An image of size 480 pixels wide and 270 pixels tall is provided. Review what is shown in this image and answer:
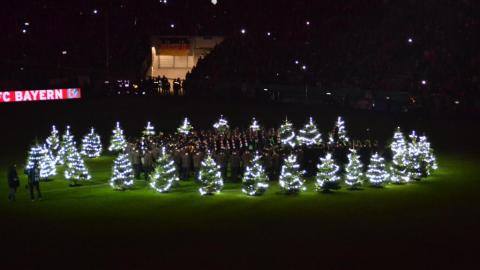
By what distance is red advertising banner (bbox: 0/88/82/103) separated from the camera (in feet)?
189

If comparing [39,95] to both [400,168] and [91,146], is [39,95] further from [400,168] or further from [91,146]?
[400,168]

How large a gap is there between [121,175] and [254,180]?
521 cm

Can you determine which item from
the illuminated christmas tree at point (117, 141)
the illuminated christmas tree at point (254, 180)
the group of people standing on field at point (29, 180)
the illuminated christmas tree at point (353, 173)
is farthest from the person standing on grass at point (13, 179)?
the illuminated christmas tree at point (353, 173)

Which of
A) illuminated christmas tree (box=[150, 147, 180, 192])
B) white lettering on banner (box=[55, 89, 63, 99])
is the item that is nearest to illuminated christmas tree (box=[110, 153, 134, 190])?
illuminated christmas tree (box=[150, 147, 180, 192])

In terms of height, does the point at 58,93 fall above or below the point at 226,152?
above

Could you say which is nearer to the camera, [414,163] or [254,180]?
[254,180]

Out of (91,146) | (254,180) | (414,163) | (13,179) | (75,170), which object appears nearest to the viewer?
(13,179)

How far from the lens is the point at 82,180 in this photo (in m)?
33.7

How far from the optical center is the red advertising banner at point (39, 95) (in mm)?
57616

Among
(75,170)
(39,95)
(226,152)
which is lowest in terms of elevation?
(75,170)

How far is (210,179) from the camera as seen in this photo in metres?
30.4

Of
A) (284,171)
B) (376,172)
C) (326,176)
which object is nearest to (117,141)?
(284,171)

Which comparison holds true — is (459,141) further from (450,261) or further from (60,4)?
(60,4)

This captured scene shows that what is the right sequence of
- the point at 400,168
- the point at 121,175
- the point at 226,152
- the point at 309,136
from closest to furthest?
1. the point at 121,175
2. the point at 400,168
3. the point at 226,152
4. the point at 309,136
